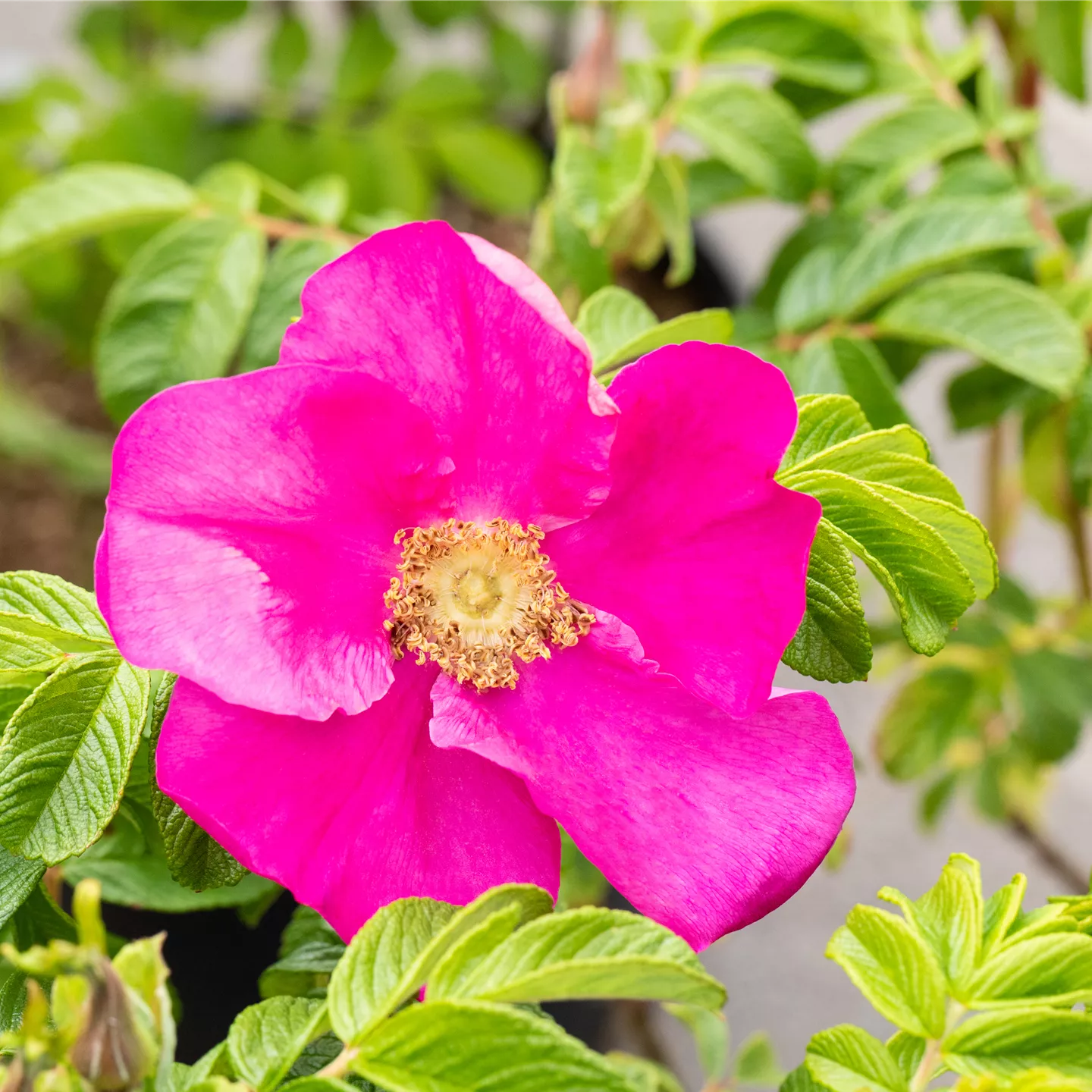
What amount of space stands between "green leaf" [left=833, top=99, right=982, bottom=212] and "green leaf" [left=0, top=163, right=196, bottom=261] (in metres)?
0.29

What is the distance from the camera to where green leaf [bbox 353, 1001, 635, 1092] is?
229 mm

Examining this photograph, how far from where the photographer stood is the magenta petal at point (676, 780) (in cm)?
30

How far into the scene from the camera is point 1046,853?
903mm

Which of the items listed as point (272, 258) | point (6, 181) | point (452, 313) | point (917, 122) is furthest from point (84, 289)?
point (452, 313)

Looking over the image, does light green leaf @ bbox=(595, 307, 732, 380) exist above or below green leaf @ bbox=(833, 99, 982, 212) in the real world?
above

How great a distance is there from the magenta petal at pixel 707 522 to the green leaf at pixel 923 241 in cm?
21

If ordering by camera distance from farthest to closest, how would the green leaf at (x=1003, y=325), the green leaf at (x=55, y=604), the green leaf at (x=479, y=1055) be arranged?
the green leaf at (x=1003, y=325) < the green leaf at (x=55, y=604) < the green leaf at (x=479, y=1055)

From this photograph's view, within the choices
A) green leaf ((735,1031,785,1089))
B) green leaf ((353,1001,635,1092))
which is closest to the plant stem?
green leaf ((735,1031,785,1089))

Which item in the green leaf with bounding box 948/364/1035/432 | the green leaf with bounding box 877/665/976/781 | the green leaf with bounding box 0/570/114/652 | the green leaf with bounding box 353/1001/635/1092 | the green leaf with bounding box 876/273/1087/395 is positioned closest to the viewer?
the green leaf with bounding box 353/1001/635/1092

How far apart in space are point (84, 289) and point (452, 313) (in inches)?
34.8

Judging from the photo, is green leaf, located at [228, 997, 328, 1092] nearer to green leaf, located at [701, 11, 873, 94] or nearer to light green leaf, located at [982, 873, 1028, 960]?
light green leaf, located at [982, 873, 1028, 960]

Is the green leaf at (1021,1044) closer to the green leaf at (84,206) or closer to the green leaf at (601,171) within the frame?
the green leaf at (601,171)

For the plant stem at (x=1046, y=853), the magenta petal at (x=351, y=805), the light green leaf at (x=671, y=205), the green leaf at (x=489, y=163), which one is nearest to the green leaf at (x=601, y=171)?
the light green leaf at (x=671, y=205)

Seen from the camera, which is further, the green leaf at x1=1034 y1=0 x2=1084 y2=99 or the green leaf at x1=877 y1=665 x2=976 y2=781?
the green leaf at x1=877 y1=665 x2=976 y2=781
